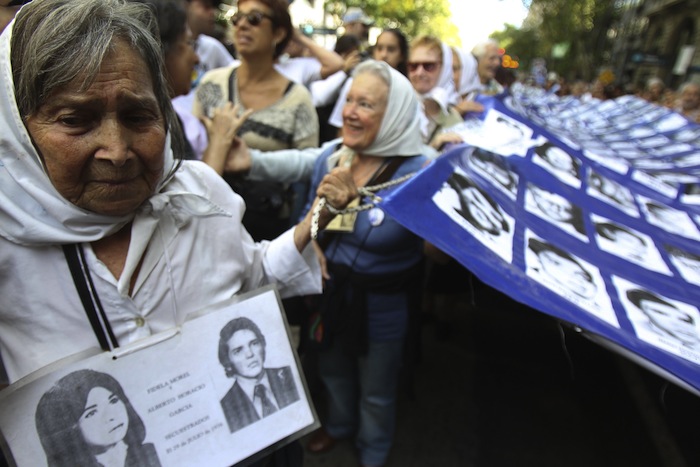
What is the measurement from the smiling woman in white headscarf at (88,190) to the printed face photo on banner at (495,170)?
1282 millimetres

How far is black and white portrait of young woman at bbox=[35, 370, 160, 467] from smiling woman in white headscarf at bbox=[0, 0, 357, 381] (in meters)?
0.11

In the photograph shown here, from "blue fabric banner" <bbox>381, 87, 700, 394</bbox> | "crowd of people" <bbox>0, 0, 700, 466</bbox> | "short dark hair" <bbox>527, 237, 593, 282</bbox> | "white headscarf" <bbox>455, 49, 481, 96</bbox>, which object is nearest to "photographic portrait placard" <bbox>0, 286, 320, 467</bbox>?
"crowd of people" <bbox>0, 0, 700, 466</bbox>

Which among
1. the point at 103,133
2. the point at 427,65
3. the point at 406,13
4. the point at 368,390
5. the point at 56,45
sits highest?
the point at 406,13

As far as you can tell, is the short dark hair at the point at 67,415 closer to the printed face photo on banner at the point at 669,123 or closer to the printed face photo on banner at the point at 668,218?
the printed face photo on banner at the point at 668,218

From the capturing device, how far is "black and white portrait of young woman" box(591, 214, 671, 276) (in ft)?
5.46

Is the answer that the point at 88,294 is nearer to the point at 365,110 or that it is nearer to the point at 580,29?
the point at 365,110

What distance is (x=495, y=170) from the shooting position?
6.61 ft

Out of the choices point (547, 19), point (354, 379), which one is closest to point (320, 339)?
point (354, 379)

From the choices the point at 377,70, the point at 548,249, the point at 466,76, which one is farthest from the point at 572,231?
the point at 466,76

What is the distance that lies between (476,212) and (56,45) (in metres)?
1.32

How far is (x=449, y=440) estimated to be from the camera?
9.07 feet

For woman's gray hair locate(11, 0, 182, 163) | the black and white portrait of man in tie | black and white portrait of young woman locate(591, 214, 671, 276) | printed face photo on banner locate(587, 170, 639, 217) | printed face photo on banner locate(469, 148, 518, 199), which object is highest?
woman's gray hair locate(11, 0, 182, 163)

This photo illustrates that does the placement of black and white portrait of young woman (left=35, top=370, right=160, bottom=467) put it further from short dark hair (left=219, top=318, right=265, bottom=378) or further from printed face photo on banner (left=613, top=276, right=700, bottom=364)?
printed face photo on banner (left=613, top=276, right=700, bottom=364)

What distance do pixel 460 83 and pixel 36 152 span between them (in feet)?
14.0
